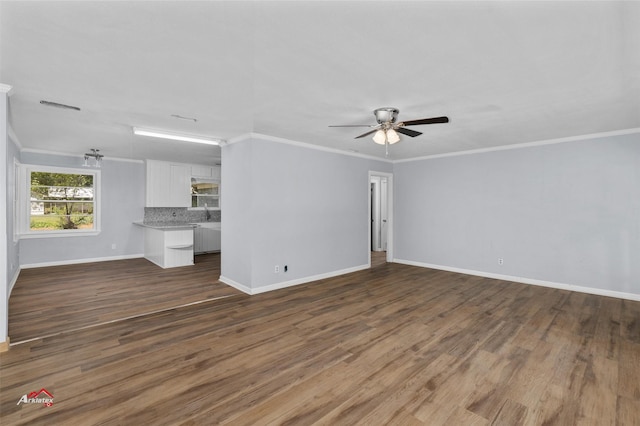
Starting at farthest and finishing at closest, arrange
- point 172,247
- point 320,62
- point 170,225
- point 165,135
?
point 170,225 → point 172,247 → point 165,135 → point 320,62

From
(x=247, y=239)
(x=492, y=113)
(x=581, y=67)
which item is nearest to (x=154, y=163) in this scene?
(x=247, y=239)

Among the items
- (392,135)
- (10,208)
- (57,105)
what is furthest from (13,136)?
(392,135)

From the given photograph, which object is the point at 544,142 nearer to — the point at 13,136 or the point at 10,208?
the point at 10,208

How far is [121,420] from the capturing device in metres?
1.83

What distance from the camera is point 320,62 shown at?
2229 millimetres

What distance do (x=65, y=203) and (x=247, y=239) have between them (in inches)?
195

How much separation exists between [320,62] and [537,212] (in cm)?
476

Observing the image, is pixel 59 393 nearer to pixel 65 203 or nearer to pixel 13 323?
pixel 13 323

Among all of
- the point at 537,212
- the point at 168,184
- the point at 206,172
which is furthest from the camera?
the point at 206,172

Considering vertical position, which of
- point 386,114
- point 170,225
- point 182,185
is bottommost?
point 170,225

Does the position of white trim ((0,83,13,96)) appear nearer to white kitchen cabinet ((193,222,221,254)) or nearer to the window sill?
the window sill

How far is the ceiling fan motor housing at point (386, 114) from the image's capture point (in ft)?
10.5

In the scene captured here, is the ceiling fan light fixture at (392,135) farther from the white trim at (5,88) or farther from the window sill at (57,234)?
the window sill at (57,234)

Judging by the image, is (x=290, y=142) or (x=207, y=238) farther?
(x=207, y=238)
